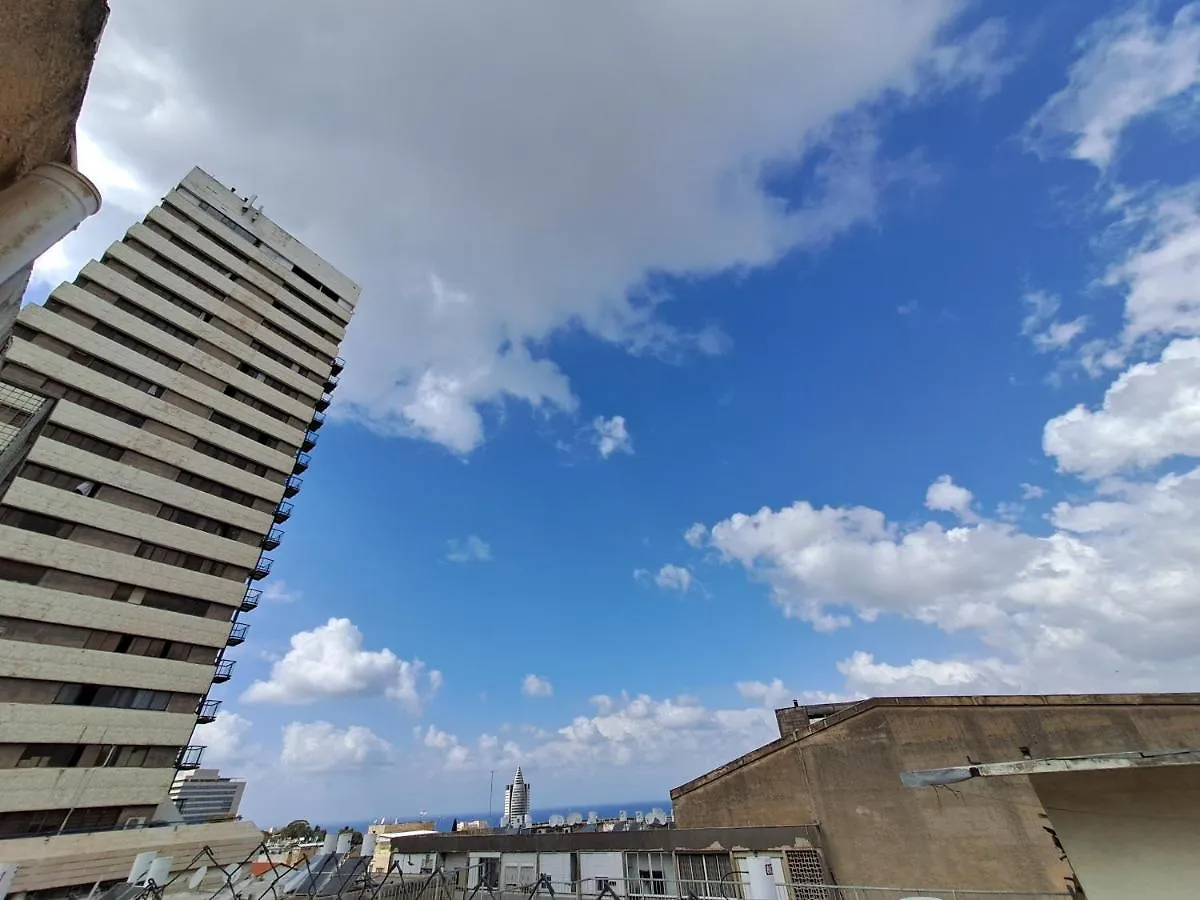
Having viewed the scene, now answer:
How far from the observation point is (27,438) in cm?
857

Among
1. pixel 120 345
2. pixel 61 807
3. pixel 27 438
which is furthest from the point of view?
pixel 120 345

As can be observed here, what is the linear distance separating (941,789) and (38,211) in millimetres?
24882

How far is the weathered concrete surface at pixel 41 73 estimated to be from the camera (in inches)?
106

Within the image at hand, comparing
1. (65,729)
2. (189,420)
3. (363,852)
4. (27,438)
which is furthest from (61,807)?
(27,438)

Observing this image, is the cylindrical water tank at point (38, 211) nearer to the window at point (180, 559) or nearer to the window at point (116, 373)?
the window at point (180, 559)

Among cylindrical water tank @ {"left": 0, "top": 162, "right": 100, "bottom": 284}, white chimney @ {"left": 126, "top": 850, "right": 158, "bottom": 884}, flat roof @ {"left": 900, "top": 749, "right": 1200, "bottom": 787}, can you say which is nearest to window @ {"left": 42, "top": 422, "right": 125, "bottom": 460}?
white chimney @ {"left": 126, "top": 850, "right": 158, "bottom": 884}

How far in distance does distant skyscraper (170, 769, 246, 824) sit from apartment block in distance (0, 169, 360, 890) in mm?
3266

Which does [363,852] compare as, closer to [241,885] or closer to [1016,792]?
[241,885]

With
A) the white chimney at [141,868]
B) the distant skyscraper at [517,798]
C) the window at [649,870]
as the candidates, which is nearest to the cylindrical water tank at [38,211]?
the white chimney at [141,868]

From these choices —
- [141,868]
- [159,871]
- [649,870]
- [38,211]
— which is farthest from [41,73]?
[649,870]

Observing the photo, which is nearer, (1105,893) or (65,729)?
(1105,893)

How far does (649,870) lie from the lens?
21.2 m

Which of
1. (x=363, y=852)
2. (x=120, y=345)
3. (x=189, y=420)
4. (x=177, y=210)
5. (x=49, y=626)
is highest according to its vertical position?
(x=177, y=210)

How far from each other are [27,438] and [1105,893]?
20.2 m
